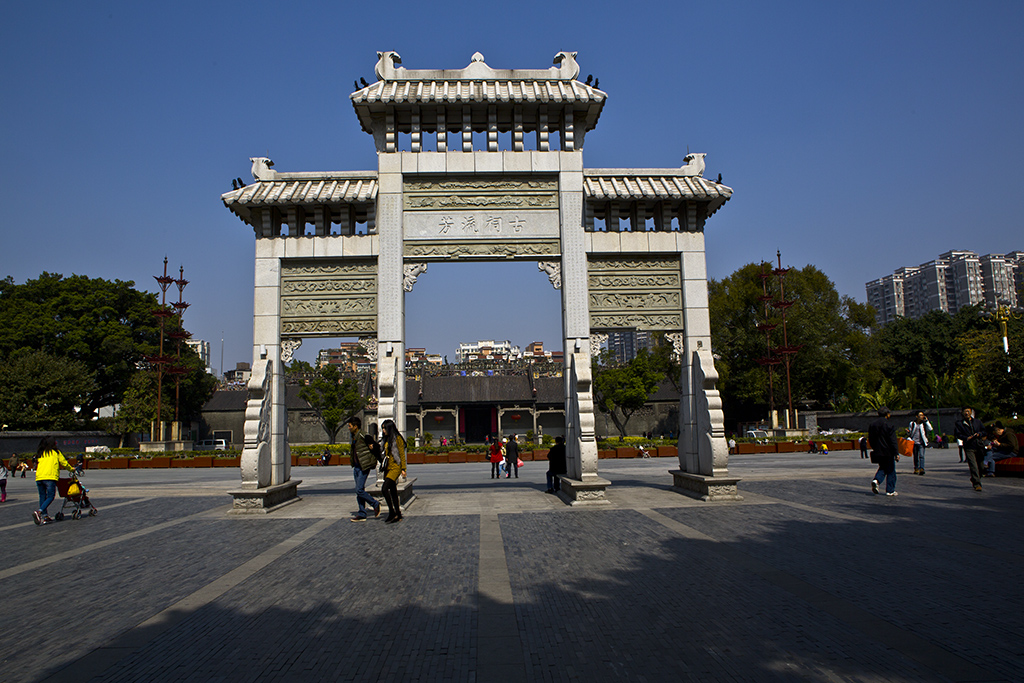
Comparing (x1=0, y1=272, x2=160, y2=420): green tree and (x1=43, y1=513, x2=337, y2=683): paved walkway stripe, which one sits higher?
(x1=0, y1=272, x2=160, y2=420): green tree

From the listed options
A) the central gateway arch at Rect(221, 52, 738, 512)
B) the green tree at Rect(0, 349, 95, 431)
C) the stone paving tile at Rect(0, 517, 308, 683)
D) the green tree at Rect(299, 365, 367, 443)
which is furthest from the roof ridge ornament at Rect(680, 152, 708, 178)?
the green tree at Rect(0, 349, 95, 431)

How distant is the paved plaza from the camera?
373 centimetres

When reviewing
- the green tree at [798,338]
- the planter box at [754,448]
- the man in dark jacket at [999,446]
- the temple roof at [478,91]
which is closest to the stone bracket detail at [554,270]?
the temple roof at [478,91]

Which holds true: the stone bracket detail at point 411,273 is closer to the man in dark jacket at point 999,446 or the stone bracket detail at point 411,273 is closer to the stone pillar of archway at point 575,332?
the stone pillar of archway at point 575,332

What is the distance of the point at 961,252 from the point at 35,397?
498 feet

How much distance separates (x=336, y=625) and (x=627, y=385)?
40.9 meters

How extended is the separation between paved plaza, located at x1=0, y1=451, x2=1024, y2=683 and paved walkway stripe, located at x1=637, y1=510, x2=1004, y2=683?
0.02 metres

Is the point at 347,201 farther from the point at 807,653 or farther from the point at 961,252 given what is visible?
the point at 961,252

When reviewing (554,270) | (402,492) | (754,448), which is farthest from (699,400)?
(754,448)

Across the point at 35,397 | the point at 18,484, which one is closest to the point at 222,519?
the point at 18,484

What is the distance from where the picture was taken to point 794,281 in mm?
43219

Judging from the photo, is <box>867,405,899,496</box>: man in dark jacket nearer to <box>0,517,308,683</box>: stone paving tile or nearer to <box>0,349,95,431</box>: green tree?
<box>0,517,308,683</box>: stone paving tile

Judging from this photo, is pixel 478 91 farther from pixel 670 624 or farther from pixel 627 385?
pixel 627 385

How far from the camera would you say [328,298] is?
11461mm
